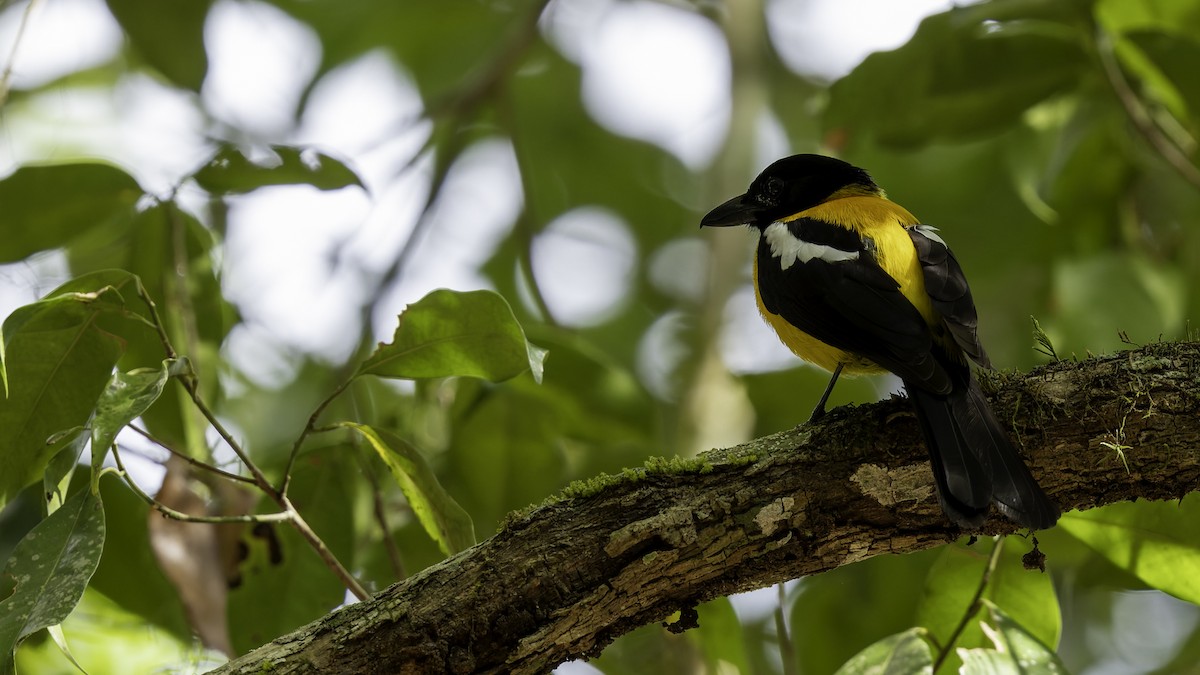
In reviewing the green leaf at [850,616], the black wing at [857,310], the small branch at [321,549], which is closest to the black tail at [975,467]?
the black wing at [857,310]

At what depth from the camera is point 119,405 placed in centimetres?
194

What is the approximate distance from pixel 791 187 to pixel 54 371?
2.51 meters

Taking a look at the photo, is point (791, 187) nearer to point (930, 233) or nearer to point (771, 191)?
point (771, 191)

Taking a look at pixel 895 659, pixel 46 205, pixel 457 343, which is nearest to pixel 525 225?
pixel 46 205

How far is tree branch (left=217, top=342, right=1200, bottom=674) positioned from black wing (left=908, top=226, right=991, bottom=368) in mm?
321

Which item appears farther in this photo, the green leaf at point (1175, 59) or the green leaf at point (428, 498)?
the green leaf at point (1175, 59)

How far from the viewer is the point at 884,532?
7.40 feet

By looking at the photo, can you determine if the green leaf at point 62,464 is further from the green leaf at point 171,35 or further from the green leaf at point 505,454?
the green leaf at point 171,35

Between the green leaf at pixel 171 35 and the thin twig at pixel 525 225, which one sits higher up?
the green leaf at pixel 171 35

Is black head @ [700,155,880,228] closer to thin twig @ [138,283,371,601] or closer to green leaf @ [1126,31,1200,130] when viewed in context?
green leaf @ [1126,31,1200,130]

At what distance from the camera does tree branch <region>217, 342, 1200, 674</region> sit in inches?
83.9

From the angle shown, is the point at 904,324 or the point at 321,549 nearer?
the point at 321,549

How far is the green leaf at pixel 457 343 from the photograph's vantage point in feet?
8.17

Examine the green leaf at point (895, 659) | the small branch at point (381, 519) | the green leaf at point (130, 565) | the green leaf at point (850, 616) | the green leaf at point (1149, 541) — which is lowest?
the green leaf at point (850, 616)
